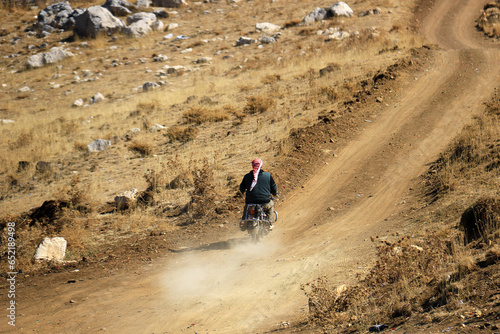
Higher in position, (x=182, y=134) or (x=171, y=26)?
(x=171, y=26)

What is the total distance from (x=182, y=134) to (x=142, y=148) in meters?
1.83

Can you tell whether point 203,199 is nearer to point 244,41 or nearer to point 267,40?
point 267,40

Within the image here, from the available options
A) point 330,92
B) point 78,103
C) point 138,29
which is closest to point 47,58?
point 138,29

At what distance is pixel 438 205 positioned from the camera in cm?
1034

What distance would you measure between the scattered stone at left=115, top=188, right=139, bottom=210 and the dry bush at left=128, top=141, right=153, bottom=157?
422 centimetres

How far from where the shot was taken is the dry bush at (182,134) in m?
18.4

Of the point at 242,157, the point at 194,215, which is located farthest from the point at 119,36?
the point at 194,215

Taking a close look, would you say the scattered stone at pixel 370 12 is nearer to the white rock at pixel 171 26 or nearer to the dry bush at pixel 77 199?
the white rock at pixel 171 26

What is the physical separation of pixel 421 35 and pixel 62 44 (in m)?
29.1

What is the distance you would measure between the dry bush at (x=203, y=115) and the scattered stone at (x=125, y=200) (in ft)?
23.2

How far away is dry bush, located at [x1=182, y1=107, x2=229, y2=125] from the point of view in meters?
19.9

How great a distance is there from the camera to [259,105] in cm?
1995

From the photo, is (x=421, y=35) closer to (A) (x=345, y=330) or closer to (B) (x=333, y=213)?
(B) (x=333, y=213)

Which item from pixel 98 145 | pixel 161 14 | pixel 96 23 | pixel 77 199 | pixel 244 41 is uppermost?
pixel 244 41
